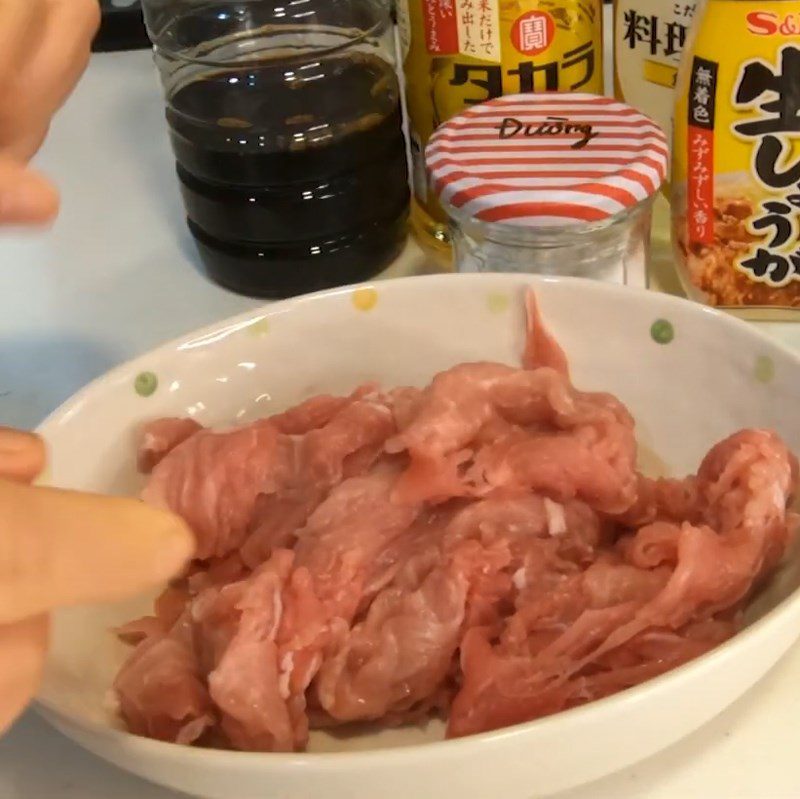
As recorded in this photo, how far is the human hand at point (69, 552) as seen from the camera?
306 mm

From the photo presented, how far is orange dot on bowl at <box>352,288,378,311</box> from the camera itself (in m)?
0.72

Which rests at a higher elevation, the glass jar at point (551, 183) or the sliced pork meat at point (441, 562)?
the glass jar at point (551, 183)

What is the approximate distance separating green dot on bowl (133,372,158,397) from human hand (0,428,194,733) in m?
0.34

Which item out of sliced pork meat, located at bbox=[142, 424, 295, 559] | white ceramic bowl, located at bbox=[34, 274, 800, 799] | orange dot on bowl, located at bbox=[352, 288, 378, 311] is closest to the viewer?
white ceramic bowl, located at bbox=[34, 274, 800, 799]

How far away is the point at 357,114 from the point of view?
2.81 ft

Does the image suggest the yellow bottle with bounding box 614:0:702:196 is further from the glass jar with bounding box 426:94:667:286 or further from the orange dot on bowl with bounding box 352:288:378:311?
the orange dot on bowl with bounding box 352:288:378:311

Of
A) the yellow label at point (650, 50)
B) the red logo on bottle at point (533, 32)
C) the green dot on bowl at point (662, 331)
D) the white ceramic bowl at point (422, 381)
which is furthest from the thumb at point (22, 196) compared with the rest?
the yellow label at point (650, 50)

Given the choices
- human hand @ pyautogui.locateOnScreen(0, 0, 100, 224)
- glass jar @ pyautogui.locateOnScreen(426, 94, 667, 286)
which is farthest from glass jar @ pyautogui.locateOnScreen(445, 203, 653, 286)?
human hand @ pyautogui.locateOnScreen(0, 0, 100, 224)

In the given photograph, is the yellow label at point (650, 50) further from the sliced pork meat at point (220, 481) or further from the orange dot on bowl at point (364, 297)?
the sliced pork meat at point (220, 481)

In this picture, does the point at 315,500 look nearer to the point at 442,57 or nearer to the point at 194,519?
the point at 194,519

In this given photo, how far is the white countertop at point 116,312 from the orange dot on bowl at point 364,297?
0.70 ft

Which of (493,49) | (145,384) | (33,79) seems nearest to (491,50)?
(493,49)

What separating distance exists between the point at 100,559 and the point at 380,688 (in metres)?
0.23

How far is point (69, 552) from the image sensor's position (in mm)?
314
